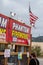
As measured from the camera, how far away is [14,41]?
38.4 ft

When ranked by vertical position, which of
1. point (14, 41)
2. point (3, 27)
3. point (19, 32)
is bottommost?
point (14, 41)

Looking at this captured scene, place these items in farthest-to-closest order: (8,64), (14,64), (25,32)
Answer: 1. (25,32)
2. (14,64)
3. (8,64)

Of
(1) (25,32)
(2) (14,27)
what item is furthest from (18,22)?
(1) (25,32)

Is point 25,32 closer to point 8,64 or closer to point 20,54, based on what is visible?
point 20,54

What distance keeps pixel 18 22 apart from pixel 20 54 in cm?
145

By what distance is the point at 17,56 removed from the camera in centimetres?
1234

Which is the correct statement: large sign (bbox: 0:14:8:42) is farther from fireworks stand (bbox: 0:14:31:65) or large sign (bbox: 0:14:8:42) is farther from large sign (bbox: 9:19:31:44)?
large sign (bbox: 9:19:31:44)

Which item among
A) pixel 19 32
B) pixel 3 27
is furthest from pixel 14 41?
pixel 3 27

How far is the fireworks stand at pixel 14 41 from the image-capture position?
35.2 ft

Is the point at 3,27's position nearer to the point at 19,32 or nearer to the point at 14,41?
the point at 14,41

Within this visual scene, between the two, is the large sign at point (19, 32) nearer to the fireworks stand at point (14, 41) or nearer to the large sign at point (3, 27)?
the fireworks stand at point (14, 41)

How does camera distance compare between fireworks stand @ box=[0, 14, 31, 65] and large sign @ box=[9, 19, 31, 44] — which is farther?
large sign @ box=[9, 19, 31, 44]

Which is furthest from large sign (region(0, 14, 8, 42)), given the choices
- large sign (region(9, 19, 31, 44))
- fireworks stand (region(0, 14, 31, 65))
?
large sign (region(9, 19, 31, 44))

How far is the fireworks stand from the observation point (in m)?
10.7
